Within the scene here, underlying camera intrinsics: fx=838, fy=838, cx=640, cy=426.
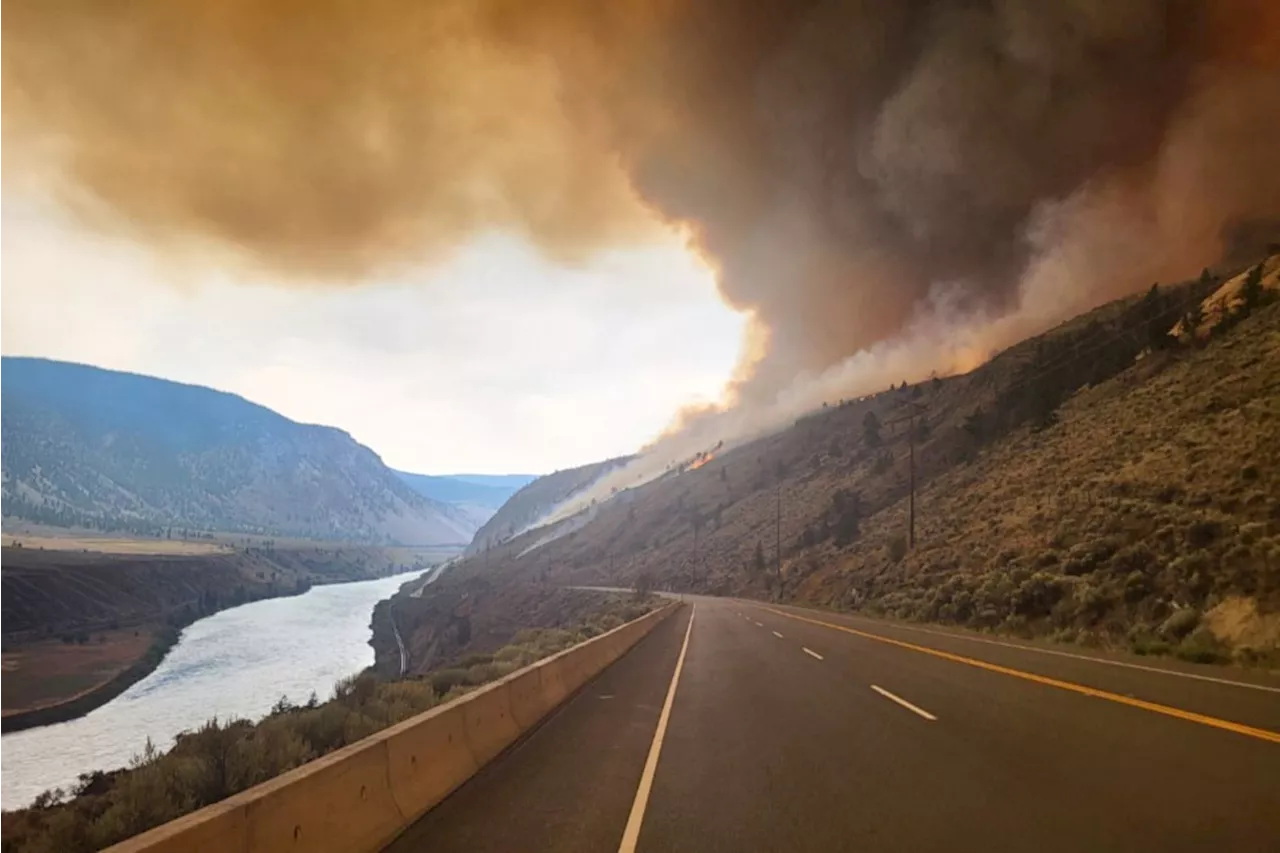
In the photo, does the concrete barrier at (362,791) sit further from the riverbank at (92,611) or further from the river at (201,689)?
the riverbank at (92,611)

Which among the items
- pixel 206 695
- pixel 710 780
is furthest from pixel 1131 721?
pixel 206 695

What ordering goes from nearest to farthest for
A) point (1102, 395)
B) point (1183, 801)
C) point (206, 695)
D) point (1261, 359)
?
point (1183, 801), point (1261, 359), point (1102, 395), point (206, 695)

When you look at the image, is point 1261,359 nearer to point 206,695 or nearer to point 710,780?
point 710,780

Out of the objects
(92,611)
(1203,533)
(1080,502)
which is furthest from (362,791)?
(92,611)

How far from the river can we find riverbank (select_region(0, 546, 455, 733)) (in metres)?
1.80

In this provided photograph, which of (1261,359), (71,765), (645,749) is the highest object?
(1261,359)

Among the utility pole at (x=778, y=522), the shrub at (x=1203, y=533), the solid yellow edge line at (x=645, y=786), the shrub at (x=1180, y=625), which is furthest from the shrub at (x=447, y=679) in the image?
the utility pole at (x=778, y=522)

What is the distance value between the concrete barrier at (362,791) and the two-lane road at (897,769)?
26 cm

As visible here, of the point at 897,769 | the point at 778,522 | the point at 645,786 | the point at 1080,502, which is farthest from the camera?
the point at 778,522

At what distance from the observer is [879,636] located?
79.6 feet

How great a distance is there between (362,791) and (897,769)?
4.58m

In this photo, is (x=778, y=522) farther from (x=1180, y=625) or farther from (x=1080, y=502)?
(x=1180, y=625)

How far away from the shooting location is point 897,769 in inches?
292

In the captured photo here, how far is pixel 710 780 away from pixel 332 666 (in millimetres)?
71752
